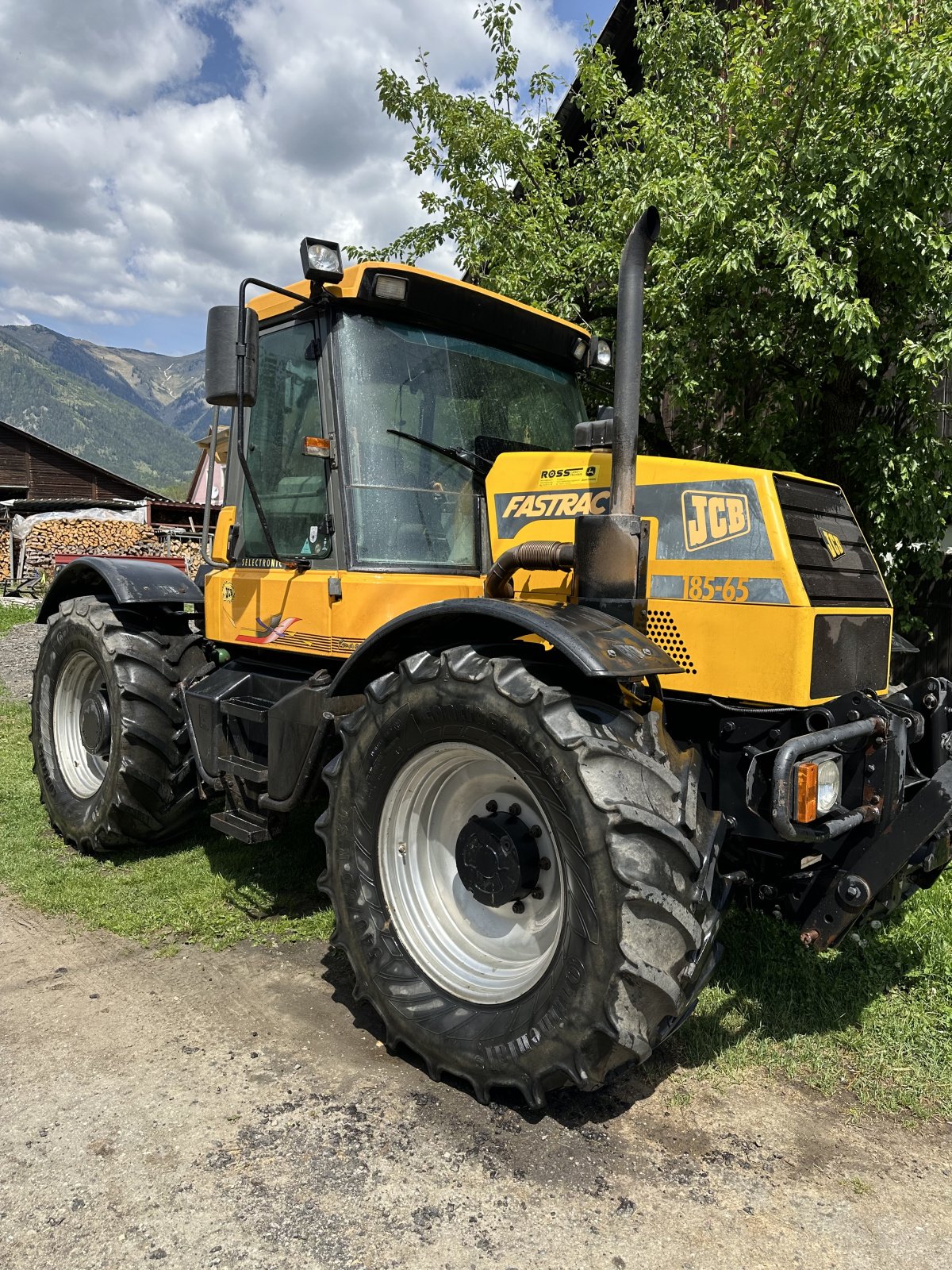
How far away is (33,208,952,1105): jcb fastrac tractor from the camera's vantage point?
262cm

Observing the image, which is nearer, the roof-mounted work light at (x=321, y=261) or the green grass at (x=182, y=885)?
the roof-mounted work light at (x=321, y=261)

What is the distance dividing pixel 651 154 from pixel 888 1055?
622cm

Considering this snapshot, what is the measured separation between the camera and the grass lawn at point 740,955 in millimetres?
3115

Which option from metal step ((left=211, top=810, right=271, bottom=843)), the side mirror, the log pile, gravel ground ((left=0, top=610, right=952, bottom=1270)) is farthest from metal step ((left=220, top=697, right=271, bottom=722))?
the log pile

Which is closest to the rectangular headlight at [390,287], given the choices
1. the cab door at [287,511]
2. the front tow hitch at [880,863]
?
the cab door at [287,511]

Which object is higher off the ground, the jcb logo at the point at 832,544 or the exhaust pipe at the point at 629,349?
the exhaust pipe at the point at 629,349

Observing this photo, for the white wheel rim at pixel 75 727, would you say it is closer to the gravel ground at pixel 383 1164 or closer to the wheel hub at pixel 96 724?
the wheel hub at pixel 96 724

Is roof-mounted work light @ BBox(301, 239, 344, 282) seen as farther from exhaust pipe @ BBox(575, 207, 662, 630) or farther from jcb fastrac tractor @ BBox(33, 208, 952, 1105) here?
exhaust pipe @ BBox(575, 207, 662, 630)

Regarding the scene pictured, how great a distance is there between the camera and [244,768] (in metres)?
4.15

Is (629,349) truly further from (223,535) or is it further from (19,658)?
(19,658)

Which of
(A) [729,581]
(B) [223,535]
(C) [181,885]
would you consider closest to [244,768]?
(C) [181,885]

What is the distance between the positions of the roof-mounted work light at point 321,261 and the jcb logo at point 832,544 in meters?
2.06

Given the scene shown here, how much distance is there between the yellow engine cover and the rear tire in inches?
99.7

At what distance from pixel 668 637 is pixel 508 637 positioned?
54cm
